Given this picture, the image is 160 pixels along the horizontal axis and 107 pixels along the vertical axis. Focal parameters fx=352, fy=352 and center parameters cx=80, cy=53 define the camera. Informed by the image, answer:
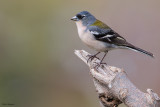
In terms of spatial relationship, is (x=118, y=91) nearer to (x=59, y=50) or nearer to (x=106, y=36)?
(x=106, y=36)

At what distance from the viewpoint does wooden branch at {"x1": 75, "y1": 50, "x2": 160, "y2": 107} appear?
4.90m

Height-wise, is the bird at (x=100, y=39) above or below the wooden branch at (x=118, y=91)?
above

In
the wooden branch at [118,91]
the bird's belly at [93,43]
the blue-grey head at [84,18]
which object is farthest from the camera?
the blue-grey head at [84,18]

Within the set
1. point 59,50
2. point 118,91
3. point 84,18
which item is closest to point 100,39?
point 84,18

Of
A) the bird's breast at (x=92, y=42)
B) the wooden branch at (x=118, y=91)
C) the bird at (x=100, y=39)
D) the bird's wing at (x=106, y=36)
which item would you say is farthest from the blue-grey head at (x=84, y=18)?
the wooden branch at (x=118, y=91)

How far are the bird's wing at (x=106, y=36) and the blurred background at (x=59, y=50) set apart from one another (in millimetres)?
2471

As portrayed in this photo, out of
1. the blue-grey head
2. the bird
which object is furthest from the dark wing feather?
the blue-grey head

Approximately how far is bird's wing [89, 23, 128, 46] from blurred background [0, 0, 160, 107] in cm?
247

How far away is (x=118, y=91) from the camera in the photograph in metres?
5.09

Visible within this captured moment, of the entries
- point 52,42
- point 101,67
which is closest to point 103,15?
point 52,42

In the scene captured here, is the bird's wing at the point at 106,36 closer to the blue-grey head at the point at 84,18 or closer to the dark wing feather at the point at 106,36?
the dark wing feather at the point at 106,36

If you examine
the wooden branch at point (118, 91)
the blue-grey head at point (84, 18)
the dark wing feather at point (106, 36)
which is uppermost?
the blue-grey head at point (84, 18)

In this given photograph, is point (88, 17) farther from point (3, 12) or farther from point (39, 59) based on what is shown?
point (3, 12)

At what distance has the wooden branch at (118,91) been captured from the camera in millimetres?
4898
